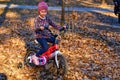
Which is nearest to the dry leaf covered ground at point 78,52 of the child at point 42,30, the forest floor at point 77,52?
the forest floor at point 77,52

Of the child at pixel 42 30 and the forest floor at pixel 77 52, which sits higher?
the child at pixel 42 30

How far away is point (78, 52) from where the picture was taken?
10.7 meters

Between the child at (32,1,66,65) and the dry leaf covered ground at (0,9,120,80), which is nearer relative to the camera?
the child at (32,1,66,65)

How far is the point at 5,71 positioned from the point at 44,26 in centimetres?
176

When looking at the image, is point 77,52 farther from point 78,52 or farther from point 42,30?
point 42,30

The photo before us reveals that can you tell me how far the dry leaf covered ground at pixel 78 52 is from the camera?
338 inches

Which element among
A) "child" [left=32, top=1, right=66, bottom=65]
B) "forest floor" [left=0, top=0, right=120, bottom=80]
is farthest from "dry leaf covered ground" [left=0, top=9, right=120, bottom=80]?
"child" [left=32, top=1, right=66, bottom=65]

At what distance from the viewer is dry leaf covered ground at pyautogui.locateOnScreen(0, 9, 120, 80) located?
858 cm

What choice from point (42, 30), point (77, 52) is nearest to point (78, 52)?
point (77, 52)

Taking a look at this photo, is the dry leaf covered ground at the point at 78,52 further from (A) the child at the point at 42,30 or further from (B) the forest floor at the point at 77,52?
(A) the child at the point at 42,30

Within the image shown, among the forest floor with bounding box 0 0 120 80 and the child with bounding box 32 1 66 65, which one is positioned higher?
the child with bounding box 32 1 66 65

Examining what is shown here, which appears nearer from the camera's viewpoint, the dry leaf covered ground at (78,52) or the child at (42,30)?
the child at (42,30)

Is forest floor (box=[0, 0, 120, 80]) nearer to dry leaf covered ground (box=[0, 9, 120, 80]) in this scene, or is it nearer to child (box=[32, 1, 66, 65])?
dry leaf covered ground (box=[0, 9, 120, 80])

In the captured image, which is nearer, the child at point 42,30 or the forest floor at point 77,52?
the child at point 42,30
